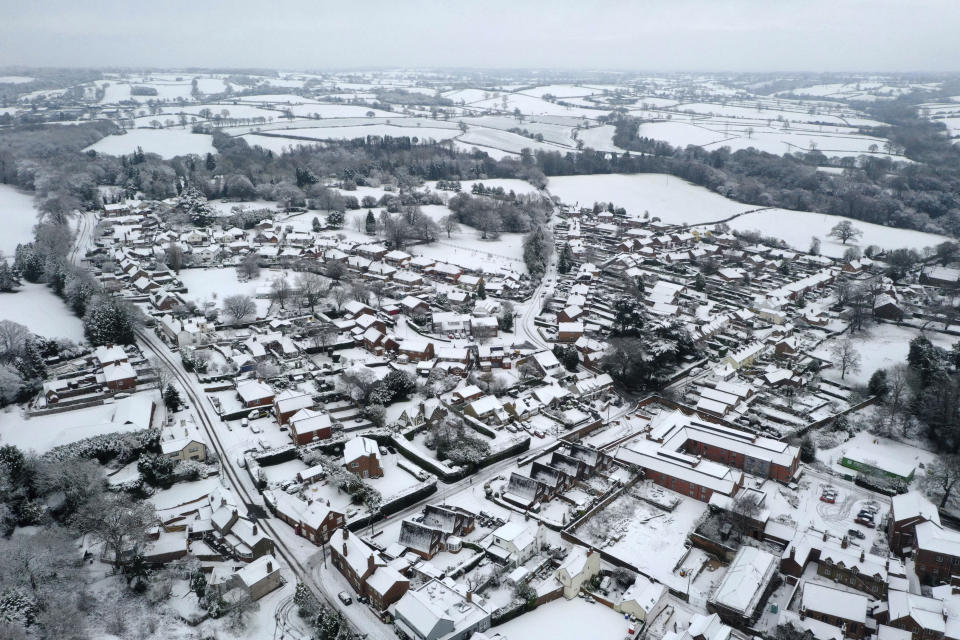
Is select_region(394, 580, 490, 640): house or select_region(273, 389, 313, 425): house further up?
select_region(273, 389, 313, 425): house

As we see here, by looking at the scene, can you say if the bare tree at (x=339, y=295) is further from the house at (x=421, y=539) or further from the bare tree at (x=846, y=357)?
the bare tree at (x=846, y=357)

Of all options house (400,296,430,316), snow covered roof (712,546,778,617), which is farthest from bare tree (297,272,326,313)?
snow covered roof (712,546,778,617)

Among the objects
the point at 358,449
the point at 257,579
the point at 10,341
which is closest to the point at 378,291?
the point at 358,449

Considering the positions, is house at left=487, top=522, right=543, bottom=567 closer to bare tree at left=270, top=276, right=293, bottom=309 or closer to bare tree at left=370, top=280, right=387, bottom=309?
bare tree at left=370, top=280, right=387, bottom=309

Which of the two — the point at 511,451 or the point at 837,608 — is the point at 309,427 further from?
the point at 837,608

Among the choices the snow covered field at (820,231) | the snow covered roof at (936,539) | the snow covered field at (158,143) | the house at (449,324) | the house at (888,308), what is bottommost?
the snow covered roof at (936,539)

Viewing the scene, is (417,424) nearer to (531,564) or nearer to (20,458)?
(531,564)

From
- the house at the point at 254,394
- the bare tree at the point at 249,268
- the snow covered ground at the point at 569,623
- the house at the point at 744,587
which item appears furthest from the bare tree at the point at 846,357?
the bare tree at the point at 249,268
